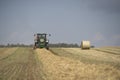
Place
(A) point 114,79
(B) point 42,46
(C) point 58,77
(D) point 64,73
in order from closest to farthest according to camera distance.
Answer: (A) point 114,79 → (C) point 58,77 → (D) point 64,73 → (B) point 42,46

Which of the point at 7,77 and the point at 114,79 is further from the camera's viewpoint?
the point at 7,77

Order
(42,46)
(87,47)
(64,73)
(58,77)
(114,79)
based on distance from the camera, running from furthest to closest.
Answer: (42,46)
(87,47)
(64,73)
(58,77)
(114,79)

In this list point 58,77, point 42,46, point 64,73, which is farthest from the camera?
point 42,46

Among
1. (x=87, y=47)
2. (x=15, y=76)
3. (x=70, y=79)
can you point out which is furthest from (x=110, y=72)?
(x=87, y=47)

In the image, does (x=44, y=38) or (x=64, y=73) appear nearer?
(x=64, y=73)

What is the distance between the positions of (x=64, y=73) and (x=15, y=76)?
8.49ft

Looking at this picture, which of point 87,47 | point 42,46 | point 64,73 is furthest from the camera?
point 42,46

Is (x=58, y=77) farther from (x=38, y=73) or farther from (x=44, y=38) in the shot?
(x=44, y=38)

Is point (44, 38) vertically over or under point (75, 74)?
over

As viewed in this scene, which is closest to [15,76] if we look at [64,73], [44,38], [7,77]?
[7,77]

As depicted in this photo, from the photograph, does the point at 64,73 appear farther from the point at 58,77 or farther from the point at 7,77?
the point at 7,77

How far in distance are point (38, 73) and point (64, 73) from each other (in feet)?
4.71

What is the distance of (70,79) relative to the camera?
44.3ft

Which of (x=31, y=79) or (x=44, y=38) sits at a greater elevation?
(x=44, y=38)
